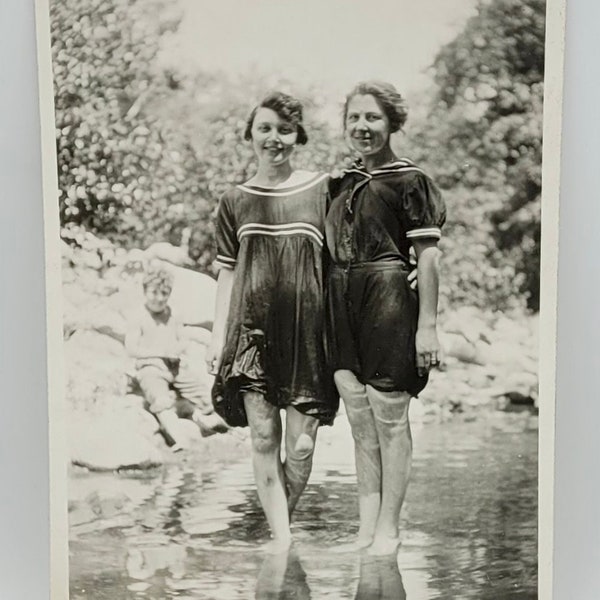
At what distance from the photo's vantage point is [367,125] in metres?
0.80

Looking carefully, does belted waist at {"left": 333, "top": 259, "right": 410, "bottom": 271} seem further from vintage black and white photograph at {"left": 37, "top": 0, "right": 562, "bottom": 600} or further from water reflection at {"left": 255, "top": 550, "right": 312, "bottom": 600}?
water reflection at {"left": 255, "top": 550, "right": 312, "bottom": 600}

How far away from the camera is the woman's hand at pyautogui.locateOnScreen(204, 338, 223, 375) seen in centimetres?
82

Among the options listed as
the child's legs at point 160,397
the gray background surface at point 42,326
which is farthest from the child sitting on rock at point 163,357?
the gray background surface at point 42,326

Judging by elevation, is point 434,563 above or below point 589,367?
below

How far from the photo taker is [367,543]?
82 cm

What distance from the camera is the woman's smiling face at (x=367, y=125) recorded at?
80cm

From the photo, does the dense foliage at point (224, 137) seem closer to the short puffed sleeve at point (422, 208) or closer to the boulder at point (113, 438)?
the short puffed sleeve at point (422, 208)

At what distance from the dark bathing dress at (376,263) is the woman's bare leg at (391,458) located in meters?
0.02

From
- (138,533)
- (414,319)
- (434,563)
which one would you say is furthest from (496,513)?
(138,533)

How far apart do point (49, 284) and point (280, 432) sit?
10.8 inches

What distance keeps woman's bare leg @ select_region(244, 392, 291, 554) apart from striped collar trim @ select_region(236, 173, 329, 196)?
195 millimetres

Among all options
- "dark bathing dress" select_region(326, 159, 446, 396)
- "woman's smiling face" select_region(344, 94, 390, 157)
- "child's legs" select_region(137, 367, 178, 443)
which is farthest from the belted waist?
"child's legs" select_region(137, 367, 178, 443)

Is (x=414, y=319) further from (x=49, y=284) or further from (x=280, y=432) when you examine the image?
(x=49, y=284)

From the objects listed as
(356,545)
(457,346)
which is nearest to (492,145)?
(457,346)
